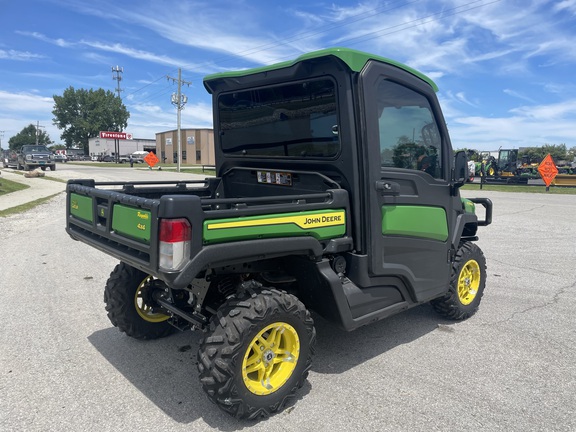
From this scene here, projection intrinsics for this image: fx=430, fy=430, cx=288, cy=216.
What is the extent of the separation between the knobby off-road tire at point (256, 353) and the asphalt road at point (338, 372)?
167 millimetres

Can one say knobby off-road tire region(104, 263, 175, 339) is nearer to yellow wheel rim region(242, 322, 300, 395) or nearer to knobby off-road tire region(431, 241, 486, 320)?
yellow wheel rim region(242, 322, 300, 395)

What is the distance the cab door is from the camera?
3275 millimetres

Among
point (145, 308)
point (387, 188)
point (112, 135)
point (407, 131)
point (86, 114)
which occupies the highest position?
point (86, 114)

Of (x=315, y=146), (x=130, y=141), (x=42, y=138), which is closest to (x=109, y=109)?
(x=130, y=141)

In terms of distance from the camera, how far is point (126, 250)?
2.82m

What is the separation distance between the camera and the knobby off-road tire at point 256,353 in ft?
8.45

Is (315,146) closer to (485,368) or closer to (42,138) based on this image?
(485,368)

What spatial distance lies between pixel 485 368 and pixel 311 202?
1.95m

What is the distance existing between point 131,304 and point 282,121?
2066 millimetres

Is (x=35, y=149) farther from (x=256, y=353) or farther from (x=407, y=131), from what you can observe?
(x=256, y=353)

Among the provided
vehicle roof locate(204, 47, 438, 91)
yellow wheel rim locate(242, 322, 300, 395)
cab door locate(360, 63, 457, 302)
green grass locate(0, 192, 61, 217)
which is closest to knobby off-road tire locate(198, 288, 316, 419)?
yellow wheel rim locate(242, 322, 300, 395)

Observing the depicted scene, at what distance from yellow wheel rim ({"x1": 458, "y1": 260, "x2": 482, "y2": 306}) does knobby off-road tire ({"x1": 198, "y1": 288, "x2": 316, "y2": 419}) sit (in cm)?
224

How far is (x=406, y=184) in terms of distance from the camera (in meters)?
3.59

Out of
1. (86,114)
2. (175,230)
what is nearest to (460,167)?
(175,230)
